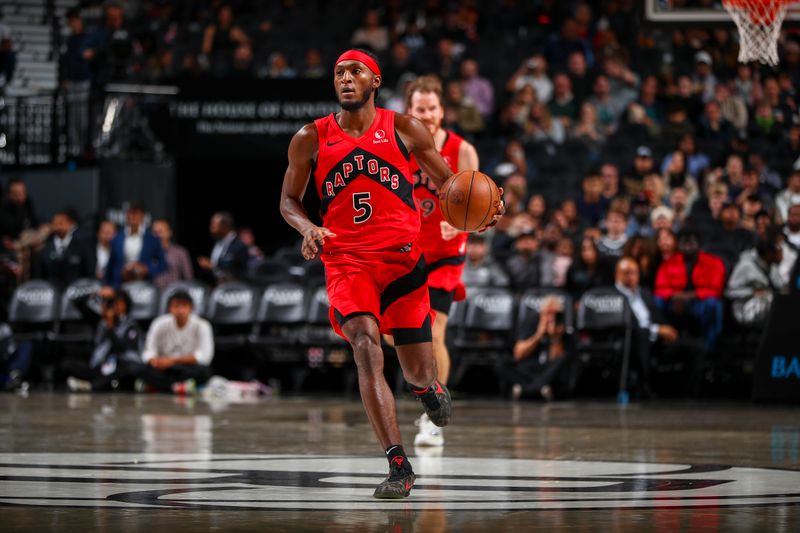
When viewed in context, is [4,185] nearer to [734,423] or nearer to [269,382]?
[269,382]

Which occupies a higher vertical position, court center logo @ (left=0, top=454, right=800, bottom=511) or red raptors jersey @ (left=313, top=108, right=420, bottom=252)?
red raptors jersey @ (left=313, top=108, right=420, bottom=252)

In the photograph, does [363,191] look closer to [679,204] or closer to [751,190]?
[679,204]

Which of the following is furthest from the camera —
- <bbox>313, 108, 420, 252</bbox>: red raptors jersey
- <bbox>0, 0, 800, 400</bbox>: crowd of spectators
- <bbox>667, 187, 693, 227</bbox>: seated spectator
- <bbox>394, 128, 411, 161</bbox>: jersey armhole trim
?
<bbox>667, 187, 693, 227</bbox>: seated spectator

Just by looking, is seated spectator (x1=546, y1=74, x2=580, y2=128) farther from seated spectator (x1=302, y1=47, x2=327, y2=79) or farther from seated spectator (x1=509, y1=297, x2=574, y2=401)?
seated spectator (x1=509, y1=297, x2=574, y2=401)

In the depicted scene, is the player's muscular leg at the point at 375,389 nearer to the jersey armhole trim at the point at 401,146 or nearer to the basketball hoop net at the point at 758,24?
the jersey armhole trim at the point at 401,146

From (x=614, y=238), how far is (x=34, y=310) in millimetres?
8099

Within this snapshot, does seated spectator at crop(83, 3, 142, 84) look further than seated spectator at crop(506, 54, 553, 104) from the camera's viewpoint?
Yes

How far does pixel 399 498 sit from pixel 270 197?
676 inches

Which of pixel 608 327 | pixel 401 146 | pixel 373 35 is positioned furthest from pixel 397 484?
pixel 373 35

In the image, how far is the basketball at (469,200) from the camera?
7.36 metres

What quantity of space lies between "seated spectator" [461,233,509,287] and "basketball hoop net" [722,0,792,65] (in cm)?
577

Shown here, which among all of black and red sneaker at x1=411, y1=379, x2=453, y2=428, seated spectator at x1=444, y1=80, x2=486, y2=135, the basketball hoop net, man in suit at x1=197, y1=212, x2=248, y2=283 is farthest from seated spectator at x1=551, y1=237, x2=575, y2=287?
black and red sneaker at x1=411, y1=379, x2=453, y2=428

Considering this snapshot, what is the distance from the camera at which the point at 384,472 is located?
776 cm

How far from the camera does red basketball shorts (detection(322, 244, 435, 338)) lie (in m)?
6.99
